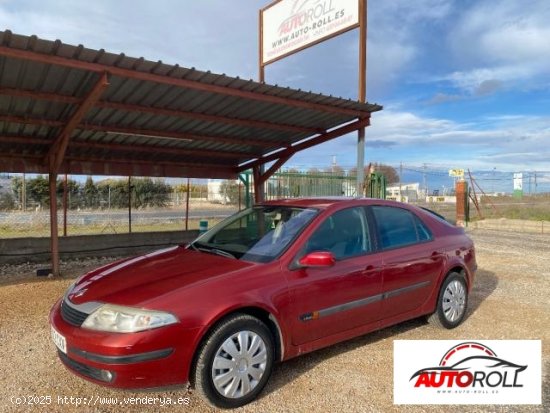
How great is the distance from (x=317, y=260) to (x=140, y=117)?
18.4 feet

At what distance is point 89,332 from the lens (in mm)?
3111

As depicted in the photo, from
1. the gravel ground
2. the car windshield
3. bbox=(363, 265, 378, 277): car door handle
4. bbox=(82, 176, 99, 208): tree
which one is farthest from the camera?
bbox=(82, 176, 99, 208): tree

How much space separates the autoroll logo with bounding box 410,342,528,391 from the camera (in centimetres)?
361

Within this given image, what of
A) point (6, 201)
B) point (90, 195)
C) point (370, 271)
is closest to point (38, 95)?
point (370, 271)

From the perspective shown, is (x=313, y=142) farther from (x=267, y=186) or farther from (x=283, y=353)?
(x=283, y=353)

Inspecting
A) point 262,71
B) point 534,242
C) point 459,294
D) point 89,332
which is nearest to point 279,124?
point 262,71

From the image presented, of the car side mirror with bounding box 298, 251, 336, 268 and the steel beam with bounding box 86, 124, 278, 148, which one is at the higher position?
the steel beam with bounding box 86, 124, 278, 148

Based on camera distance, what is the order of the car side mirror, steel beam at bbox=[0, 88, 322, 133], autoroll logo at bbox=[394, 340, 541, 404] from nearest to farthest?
autoroll logo at bbox=[394, 340, 541, 404], the car side mirror, steel beam at bbox=[0, 88, 322, 133]

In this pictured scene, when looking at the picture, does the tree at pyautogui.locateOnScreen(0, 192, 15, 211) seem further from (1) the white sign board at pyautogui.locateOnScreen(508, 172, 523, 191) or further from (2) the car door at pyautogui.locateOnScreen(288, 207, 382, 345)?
(1) the white sign board at pyautogui.locateOnScreen(508, 172, 523, 191)

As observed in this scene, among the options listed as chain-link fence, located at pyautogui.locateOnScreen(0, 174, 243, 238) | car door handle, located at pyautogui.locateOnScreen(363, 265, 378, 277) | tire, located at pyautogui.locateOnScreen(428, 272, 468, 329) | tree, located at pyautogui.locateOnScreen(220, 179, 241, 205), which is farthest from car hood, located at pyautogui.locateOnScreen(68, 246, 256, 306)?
tree, located at pyautogui.locateOnScreen(220, 179, 241, 205)

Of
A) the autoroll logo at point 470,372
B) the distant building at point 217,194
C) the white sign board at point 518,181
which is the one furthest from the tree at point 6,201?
the white sign board at point 518,181

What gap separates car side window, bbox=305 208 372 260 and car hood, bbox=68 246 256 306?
2.47 feet

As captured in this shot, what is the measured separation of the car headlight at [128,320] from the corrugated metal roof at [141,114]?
11.7 ft

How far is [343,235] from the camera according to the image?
427 cm
